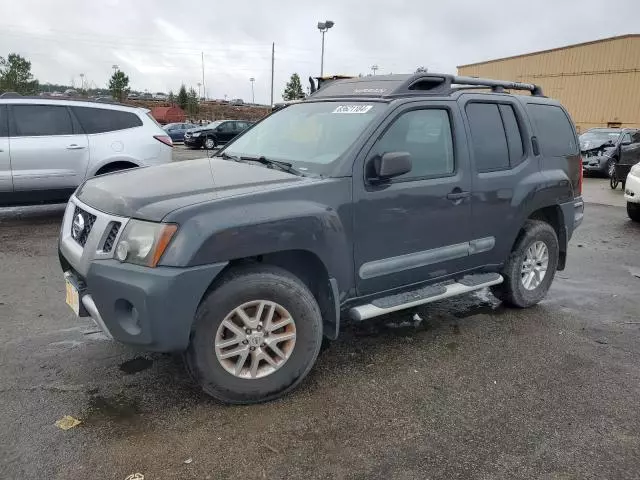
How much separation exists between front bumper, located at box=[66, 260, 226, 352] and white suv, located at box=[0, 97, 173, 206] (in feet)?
17.9

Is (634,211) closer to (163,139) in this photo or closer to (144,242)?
(163,139)

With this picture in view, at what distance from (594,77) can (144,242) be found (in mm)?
A: 36261

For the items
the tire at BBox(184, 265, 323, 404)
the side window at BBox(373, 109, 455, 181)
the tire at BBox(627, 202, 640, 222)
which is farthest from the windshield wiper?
the tire at BBox(627, 202, 640, 222)

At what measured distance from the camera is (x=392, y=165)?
129 inches

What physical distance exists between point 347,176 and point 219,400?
5.07 ft

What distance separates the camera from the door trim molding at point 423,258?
348cm

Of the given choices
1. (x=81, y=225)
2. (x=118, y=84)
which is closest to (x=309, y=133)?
(x=81, y=225)

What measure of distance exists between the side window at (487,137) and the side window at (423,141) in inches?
11.6

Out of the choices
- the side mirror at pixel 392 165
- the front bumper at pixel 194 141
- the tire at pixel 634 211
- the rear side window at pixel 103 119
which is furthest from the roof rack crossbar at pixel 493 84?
the front bumper at pixel 194 141

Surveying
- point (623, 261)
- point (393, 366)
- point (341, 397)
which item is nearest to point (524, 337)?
point (393, 366)

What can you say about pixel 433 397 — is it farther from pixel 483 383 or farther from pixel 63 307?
pixel 63 307

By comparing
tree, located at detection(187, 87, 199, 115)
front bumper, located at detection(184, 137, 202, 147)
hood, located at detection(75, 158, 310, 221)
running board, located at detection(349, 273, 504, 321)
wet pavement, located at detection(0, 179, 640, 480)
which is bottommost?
wet pavement, located at detection(0, 179, 640, 480)

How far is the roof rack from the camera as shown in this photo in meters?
3.83

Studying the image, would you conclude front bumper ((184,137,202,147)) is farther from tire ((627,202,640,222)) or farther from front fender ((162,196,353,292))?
front fender ((162,196,353,292))
